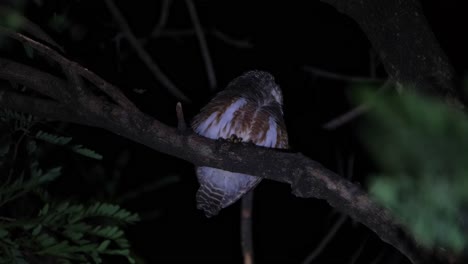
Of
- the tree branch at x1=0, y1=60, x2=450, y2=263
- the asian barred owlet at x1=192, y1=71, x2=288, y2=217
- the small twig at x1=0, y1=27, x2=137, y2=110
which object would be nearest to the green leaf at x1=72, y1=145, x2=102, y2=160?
the tree branch at x1=0, y1=60, x2=450, y2=263

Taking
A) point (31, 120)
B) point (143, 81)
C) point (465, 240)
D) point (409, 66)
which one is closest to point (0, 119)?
point (31, 120)

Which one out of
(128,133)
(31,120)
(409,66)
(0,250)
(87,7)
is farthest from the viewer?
(87,7)

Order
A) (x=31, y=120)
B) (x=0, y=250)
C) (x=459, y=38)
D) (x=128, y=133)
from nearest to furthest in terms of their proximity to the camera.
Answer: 1. (x=128, y=133)
2. (x=0, y=250)
3. (x=31, y=120)
4. (x=459, y=38)

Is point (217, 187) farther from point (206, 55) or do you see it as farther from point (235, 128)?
point (206, 55)

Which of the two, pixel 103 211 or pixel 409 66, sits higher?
pixel 409 66

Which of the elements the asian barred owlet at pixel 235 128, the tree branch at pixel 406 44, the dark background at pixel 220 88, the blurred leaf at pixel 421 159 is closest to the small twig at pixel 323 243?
the dark background at pixel 220 88

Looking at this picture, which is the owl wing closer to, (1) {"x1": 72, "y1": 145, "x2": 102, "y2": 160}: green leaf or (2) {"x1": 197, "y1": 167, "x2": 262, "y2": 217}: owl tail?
(2) {"x1": 197, "y1": 167, "x2": 262, "y2": 217}: owl tail

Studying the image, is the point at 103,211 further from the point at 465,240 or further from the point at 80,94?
the point at 465,240
